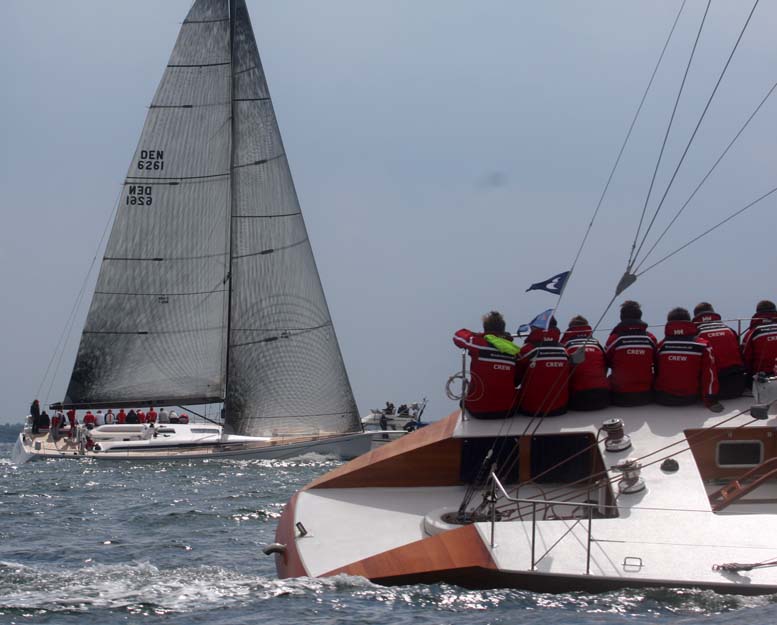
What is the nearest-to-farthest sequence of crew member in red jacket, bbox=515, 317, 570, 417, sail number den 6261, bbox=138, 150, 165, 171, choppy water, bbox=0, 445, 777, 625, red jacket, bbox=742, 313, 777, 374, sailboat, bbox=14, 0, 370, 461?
choppy water, bbox=0, 445, 777, 625 < crew member in red jacket, bbox=515, 317, 570, 417 < red jacket, bbox=742, 313, 777, 374 < sailboat, bbox=14, 0, 370, 461 < sail number den 6261, bbox=138, 150, 165, 171

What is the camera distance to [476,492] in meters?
10.3

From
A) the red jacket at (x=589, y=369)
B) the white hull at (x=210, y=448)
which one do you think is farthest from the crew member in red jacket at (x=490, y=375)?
the white hull at (x=210, y=448)

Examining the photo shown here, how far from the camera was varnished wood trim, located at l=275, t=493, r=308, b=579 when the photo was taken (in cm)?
894

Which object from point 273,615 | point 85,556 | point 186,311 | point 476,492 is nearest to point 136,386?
point 186,311

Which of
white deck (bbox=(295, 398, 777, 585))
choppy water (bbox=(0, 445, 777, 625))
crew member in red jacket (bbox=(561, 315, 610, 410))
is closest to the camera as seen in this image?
choppy water (bbox=(0, 445, 777, 625))

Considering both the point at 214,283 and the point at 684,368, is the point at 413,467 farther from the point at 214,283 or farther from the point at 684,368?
the point at 214,283

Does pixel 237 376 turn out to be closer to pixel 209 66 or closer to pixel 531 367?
pixel 209 66

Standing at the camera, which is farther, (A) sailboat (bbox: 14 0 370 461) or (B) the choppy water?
(A) sailboat (bbox: 14 0 370 461)

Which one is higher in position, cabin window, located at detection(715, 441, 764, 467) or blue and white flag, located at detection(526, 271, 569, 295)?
blue and white flag, located at detection(526, 271, 569, 295)

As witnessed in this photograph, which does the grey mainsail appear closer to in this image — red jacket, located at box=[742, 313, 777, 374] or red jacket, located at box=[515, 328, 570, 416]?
red jacket, located at box=[742, 313, 777, 374]

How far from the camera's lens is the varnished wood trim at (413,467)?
10.5m

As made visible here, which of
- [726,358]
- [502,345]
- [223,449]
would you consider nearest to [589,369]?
[502,345]

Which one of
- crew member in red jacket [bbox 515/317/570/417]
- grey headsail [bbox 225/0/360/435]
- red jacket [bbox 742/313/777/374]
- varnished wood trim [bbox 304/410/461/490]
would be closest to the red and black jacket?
crew member in red jacket [bbox 515/317/570/417]

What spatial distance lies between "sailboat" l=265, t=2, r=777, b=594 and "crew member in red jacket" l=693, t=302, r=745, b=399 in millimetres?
114
